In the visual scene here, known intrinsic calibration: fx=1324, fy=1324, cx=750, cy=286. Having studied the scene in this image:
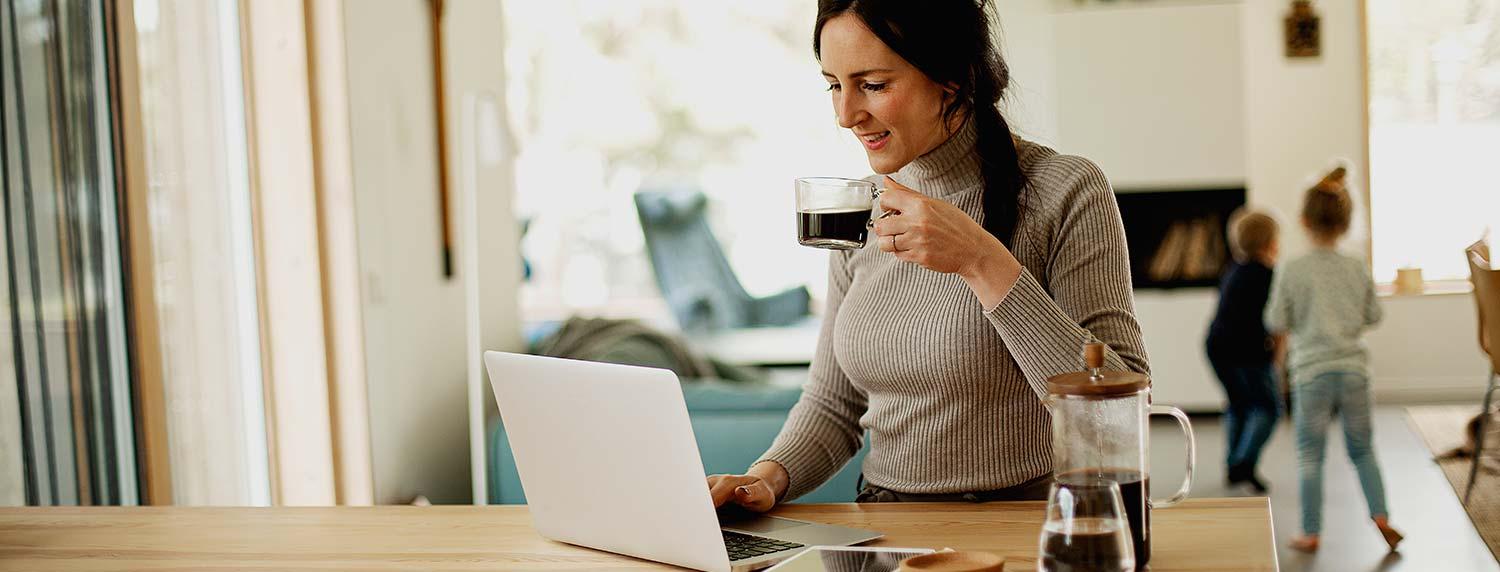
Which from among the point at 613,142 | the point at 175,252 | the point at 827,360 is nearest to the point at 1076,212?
the point at 827,360

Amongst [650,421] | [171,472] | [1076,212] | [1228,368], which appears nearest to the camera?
[650,421]

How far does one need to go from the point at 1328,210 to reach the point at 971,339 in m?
2.61

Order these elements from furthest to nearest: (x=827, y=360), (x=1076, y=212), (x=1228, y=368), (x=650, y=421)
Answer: (x=1228, y=368)
(x=827, y=360)
(x=1076, y=212)
(x=650, y=421)

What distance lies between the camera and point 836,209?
4.77 feet

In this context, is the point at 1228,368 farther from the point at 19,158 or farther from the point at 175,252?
the point at 19,158

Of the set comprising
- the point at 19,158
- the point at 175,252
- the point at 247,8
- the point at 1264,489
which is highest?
the point at 247,8

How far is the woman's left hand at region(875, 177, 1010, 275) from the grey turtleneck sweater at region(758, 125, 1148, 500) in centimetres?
6

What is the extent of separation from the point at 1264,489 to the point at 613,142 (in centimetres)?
521

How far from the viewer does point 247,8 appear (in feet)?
9.97

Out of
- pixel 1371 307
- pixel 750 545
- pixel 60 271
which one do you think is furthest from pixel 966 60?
pixel 1371 307

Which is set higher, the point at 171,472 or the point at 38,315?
the point at 38,315

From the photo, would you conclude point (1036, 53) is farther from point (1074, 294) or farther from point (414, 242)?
point (1074, 294)

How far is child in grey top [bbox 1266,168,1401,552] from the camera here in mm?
3590

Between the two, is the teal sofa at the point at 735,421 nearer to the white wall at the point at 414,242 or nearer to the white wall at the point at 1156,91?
the white wall at the point at 414,242
